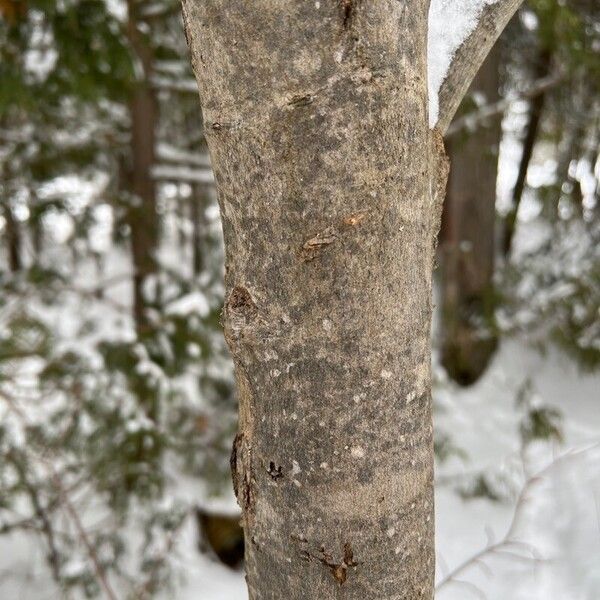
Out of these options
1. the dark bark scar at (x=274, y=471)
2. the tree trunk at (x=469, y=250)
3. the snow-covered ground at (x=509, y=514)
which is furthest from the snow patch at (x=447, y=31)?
the tree trunk at (x=469, y=250)

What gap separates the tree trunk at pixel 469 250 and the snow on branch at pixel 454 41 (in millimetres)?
4818

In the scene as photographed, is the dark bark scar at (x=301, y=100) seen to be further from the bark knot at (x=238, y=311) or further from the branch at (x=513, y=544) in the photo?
the branch at (x=513, y=544)

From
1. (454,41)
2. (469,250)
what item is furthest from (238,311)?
(469,250)

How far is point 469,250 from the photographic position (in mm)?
5547

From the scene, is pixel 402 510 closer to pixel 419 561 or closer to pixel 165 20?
pixel 419 561

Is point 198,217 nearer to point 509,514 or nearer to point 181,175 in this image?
point 181,175

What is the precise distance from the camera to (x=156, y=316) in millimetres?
4113

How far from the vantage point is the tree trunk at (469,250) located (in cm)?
543

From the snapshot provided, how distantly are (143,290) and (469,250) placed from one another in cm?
276

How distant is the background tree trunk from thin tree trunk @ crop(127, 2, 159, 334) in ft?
12.4

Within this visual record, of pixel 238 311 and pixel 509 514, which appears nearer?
pixel 238 311

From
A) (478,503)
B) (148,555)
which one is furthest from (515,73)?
(148,555)

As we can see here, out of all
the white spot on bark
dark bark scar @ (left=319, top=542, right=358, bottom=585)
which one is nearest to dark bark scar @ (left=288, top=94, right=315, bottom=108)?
the white spot on bark

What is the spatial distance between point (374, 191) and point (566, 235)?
218 inches
